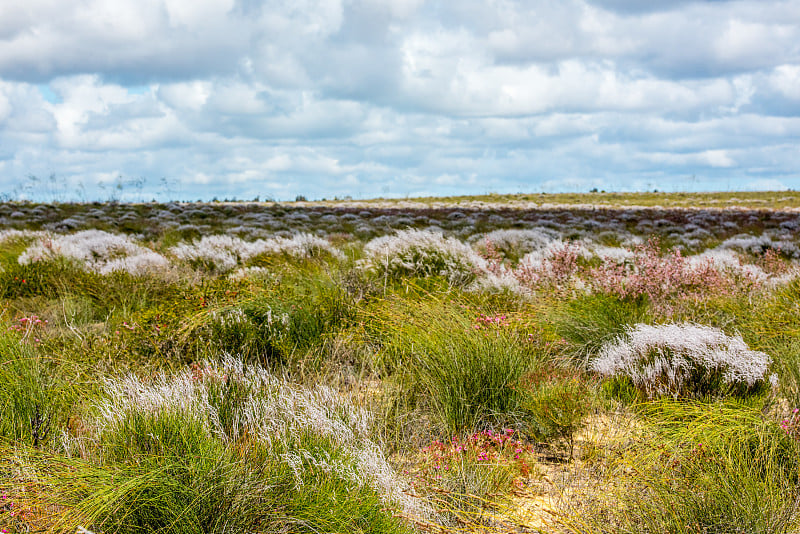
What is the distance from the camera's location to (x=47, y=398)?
330 cm

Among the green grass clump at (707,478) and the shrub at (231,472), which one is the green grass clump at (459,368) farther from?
the green grass clump at (707,478)

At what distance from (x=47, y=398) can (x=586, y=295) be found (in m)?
4.90

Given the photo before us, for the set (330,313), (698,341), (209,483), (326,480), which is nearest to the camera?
(209,483)

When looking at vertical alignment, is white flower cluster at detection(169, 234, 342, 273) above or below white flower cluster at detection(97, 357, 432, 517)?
above

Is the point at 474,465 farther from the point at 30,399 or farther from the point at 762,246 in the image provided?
the point at 762,246

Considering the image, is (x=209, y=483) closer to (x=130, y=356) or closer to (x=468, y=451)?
(x=468, y=451)

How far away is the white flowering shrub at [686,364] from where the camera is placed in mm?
3900

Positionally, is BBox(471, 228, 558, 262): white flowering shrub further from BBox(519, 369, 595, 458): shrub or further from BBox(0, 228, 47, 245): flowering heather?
BBox(0, 228, 47, 245): flowering heather

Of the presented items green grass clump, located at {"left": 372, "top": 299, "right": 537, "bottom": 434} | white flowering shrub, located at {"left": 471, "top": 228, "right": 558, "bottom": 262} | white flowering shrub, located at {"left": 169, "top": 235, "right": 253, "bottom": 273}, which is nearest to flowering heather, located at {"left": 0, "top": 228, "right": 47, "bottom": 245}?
white flowering shrub, located at {"left": 169, "top": 235, "right": 253, "bottom": 273}

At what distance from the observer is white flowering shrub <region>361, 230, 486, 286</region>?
7.04 m

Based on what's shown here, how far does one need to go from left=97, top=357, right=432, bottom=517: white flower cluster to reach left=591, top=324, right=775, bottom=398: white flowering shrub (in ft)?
7.09

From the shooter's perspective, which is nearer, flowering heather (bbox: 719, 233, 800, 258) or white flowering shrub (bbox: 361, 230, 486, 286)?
white flowering shrub (bbox: 361, 230, 486, 286)

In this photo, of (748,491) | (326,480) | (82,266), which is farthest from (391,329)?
(82,266)

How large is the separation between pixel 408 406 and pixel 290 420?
3.21ft
